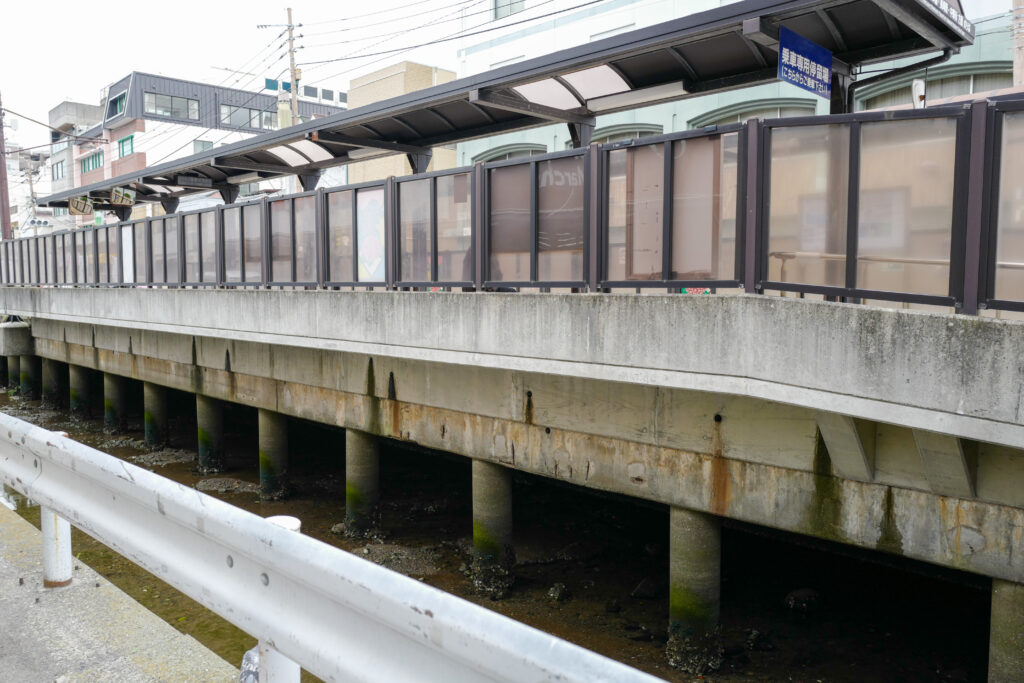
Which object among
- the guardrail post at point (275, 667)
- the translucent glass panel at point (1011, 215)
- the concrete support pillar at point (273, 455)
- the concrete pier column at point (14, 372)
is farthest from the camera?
the concrete pier column at point (14, 372)

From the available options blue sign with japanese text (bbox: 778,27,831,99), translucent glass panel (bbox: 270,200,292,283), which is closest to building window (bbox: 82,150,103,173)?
translucent glass panel (bbox: 270,200,292,283)

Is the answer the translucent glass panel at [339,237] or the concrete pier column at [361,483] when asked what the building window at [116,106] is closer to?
the translucent glass panel at [339,237]

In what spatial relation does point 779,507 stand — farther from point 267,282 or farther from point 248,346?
point 248,346

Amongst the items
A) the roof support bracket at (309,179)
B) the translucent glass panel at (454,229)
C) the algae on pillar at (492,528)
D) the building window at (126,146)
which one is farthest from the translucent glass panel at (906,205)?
the building window at (126,146)

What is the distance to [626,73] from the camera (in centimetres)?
927

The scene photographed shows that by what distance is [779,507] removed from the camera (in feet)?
21.3

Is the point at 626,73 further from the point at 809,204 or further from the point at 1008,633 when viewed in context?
the point at 1008,633

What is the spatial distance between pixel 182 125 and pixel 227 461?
44008mm

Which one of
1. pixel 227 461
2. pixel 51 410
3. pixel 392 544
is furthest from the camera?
pixel 51 410

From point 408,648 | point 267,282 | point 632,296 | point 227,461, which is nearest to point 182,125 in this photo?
point 227,461

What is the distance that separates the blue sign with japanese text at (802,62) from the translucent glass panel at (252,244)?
7.99 meters

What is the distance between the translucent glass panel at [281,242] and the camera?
37.6 feet

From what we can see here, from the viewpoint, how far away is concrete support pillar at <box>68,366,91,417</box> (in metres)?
21.3

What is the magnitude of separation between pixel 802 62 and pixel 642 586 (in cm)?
604
